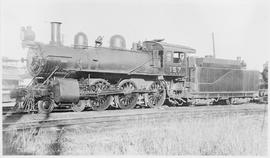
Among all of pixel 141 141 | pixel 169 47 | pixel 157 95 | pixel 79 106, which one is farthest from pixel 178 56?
pixel 141 141

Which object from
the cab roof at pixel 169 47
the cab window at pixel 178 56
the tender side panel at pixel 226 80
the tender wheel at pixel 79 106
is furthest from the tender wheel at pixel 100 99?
the tender side panel at pixel 226 80

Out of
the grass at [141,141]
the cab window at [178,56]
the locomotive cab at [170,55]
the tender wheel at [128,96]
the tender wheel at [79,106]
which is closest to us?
the grass at [141,141]

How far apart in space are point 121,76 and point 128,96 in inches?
36.8

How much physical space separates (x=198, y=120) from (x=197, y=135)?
2094 millimetres

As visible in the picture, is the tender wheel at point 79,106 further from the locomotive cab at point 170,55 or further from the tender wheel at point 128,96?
the locomotive cab at point 170,55

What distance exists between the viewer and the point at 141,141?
7414mm

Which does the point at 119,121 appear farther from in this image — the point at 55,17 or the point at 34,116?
the point at 55,17

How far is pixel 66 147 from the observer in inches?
271

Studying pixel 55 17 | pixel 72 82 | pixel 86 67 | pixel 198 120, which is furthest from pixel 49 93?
pixel 198 120

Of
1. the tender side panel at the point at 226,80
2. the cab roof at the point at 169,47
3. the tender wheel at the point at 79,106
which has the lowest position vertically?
the tender wheel at the point at 79,106

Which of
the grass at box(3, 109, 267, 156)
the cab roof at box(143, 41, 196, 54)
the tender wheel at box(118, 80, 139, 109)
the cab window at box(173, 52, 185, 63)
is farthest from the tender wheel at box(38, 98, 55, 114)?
the cab window at box(173, 52, 185, 63)

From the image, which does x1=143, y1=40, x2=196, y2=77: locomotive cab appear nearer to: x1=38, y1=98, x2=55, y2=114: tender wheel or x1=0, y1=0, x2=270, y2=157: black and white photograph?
x1=0, y1=0, x2=270, y2=157: black and white photograph

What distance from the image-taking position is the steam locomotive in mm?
11130

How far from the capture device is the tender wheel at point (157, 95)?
1439 cm
